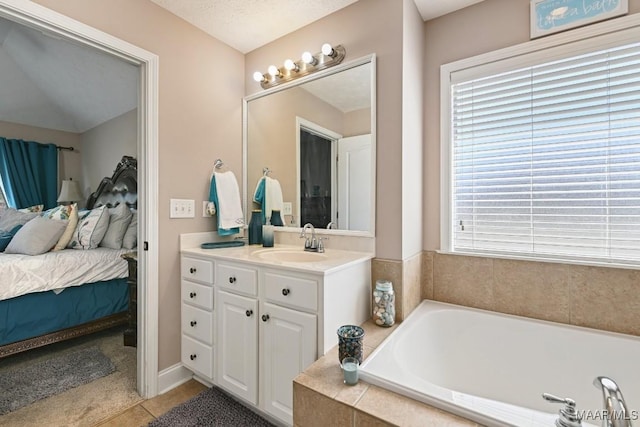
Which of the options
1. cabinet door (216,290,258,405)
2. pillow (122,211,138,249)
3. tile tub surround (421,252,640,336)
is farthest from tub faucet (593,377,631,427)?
pillow (122,211,138,249)

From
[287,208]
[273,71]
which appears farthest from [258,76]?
[287,208]

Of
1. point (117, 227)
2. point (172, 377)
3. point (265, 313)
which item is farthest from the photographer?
point (117, 227)

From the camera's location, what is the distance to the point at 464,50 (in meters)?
1.80

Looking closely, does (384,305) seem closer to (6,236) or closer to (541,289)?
(541,289)

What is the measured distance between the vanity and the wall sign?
62.3 inches

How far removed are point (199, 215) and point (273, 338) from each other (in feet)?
3.55

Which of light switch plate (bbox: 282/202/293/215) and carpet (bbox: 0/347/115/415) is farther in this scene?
light switch plate (bbox: 282/202/293/215)

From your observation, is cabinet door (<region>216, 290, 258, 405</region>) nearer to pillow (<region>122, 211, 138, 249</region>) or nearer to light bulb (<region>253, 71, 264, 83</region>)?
light bulb (<region>253, 71, 264, 83</region>)

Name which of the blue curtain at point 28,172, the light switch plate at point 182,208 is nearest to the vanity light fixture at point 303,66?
the light switch plate at point 182,208

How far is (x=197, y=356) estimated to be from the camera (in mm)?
1826

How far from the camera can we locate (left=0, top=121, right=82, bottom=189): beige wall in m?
3.95

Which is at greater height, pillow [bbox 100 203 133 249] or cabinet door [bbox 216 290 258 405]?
pillow [bbox 100 203 133 249]

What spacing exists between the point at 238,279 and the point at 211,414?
2.52 feet

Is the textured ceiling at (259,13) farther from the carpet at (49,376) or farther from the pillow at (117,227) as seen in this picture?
the carpet at (49,376)
